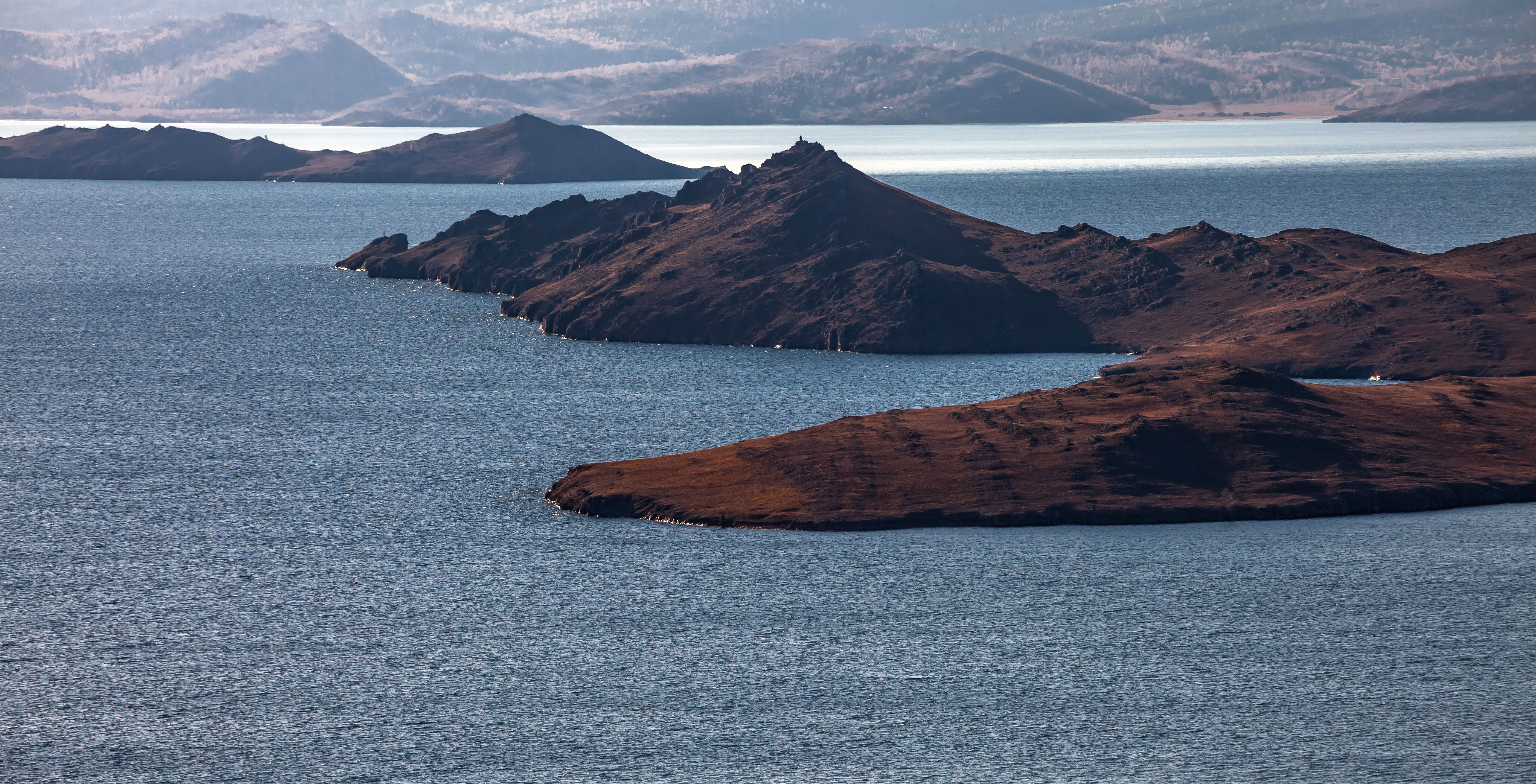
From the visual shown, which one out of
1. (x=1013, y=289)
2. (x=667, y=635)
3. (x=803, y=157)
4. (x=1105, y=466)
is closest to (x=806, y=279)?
(x=1013, y=289)

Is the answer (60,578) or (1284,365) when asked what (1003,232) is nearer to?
(1284,365)

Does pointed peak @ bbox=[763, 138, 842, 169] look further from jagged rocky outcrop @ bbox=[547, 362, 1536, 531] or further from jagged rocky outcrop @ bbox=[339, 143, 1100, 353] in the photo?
jagged rocky outcrop @ bbox=[547, 362, 1536, 531]

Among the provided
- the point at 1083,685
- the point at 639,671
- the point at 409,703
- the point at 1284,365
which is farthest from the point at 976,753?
the point at 1284,365

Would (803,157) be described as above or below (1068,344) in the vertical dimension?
above

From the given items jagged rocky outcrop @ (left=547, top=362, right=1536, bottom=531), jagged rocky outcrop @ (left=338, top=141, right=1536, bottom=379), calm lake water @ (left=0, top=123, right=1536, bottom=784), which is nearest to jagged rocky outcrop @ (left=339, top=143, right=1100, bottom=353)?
jagged rocky outcrop @ (left=338, top=141, right=1536, bottom=379)

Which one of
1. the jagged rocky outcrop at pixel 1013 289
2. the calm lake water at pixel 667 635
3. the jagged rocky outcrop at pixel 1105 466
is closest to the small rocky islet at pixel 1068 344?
the jagged rocky outcrop at pixel 1105 466

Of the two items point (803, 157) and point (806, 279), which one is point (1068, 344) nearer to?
point (806, 279)
